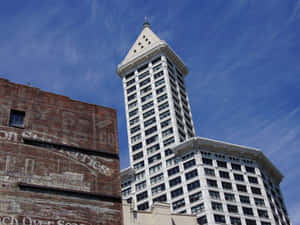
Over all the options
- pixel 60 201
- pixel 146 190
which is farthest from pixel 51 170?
pixel 146 190

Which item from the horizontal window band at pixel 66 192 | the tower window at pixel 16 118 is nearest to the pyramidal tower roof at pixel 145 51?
the tower window at pixel 16 118

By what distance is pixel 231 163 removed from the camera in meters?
112

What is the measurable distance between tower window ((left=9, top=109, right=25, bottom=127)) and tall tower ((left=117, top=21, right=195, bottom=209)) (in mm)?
61318

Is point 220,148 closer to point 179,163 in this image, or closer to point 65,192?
point 179,163

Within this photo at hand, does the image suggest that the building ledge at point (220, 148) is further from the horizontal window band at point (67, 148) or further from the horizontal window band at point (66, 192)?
the horizontal window band at point (66, 192)

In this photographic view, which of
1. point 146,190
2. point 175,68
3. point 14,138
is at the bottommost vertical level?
point 14,138

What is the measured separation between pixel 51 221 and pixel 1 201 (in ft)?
19.2

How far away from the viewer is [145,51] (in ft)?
457

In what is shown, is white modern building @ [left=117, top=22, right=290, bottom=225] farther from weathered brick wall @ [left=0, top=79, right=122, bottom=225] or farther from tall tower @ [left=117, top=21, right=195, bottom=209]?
weathered brick wall @ [left=0, top=79, right=122, bottom=225]

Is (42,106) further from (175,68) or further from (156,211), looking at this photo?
(175,68)

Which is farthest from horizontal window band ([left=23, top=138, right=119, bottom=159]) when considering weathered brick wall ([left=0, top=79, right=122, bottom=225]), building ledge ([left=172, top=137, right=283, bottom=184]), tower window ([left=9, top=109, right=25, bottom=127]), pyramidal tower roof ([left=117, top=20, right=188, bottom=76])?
pyramidal tower roof ([left=117, top=20, right=188, bottom=76])

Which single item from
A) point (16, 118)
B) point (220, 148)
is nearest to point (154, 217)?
point (16, 118)

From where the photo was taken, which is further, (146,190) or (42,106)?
(146,190)

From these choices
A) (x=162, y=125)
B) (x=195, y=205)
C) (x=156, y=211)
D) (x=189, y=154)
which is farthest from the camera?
(x=162, y=125)
